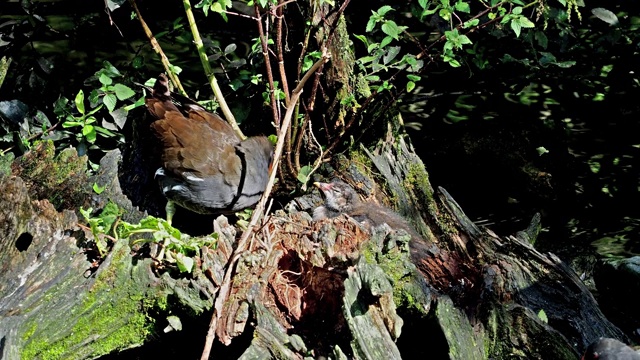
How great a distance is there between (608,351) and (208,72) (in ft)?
8.54

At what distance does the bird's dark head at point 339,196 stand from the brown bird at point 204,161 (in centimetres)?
40

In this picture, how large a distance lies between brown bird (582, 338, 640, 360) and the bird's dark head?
4.83 feet

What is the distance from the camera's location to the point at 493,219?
554 cm

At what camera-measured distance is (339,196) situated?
4.27 metres

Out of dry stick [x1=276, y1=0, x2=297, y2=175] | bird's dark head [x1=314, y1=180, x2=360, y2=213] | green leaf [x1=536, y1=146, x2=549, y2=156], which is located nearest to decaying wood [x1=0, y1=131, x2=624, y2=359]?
bird's dark head [x1=314, y1=180, x2=360, y2=213]

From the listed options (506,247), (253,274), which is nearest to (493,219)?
(506,247)

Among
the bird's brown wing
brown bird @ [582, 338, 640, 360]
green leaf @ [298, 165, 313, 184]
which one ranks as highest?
the bird's brown wing

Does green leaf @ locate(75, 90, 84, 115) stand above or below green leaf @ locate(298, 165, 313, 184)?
above

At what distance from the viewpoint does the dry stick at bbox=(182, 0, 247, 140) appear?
4.32 meters

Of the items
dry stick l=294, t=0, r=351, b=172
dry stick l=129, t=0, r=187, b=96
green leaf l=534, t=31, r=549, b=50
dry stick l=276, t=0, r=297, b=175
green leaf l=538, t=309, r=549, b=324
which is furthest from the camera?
green leaf l=534, t=31, r=549, b=50

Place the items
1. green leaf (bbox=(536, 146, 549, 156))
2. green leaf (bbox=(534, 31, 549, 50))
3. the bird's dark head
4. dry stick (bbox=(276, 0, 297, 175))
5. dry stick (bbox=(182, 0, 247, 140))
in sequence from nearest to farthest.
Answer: dry stick (bbox=(276, 0, 297, 175)) < the bird's dark head < dry stick (bbox=(182, 0, 247, 140)) < green leaf (bbox=(534, 31, 549, 50)) < green leaf (bbox=(536, 146, 549, 156))

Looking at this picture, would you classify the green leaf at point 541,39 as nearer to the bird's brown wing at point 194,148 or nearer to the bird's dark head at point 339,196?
the bird's dark head at point 339,196

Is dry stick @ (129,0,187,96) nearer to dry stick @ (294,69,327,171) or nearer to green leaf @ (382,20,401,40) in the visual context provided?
dry stick @ (294,69,327,171)

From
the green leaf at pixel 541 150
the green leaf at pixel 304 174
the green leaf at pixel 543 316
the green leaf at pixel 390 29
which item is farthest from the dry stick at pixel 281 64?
the green leaf at pixel 541 150
